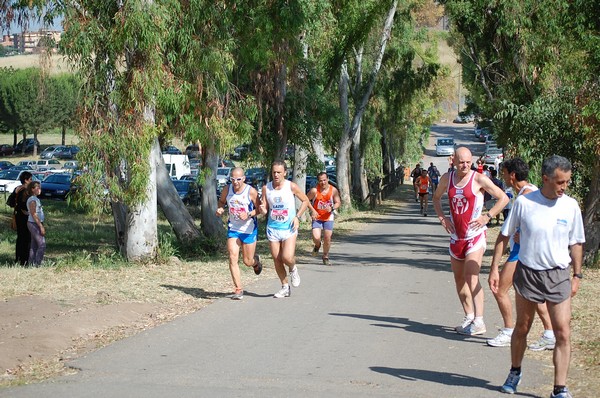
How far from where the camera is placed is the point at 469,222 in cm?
1002

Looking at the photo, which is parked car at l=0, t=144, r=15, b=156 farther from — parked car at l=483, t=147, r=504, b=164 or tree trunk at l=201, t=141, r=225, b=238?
tree trunk at l=201, t=141, r=225, b=238

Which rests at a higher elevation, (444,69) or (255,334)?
(444,69)

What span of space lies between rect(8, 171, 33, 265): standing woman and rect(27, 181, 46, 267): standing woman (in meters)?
0.17

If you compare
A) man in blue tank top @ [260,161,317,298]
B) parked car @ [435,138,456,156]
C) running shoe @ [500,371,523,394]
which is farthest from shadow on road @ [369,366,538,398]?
parked car @ [435,138,456,156]

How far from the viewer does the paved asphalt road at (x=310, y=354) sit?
7.67 meters

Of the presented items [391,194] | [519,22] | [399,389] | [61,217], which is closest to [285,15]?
[519,22]

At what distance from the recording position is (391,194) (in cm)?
5672

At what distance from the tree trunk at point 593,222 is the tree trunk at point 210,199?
811 centimetres

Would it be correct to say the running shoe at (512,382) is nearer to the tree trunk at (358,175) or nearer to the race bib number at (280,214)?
the race bib number at (280,214)

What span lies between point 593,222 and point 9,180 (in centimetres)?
3780

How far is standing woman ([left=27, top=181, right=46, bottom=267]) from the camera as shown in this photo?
17.2 meters

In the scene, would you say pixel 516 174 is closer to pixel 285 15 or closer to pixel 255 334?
pixel 255 334

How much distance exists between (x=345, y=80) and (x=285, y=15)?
1856 centimetres

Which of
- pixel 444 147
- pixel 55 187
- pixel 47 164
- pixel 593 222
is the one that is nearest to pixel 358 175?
pixel 55 187
